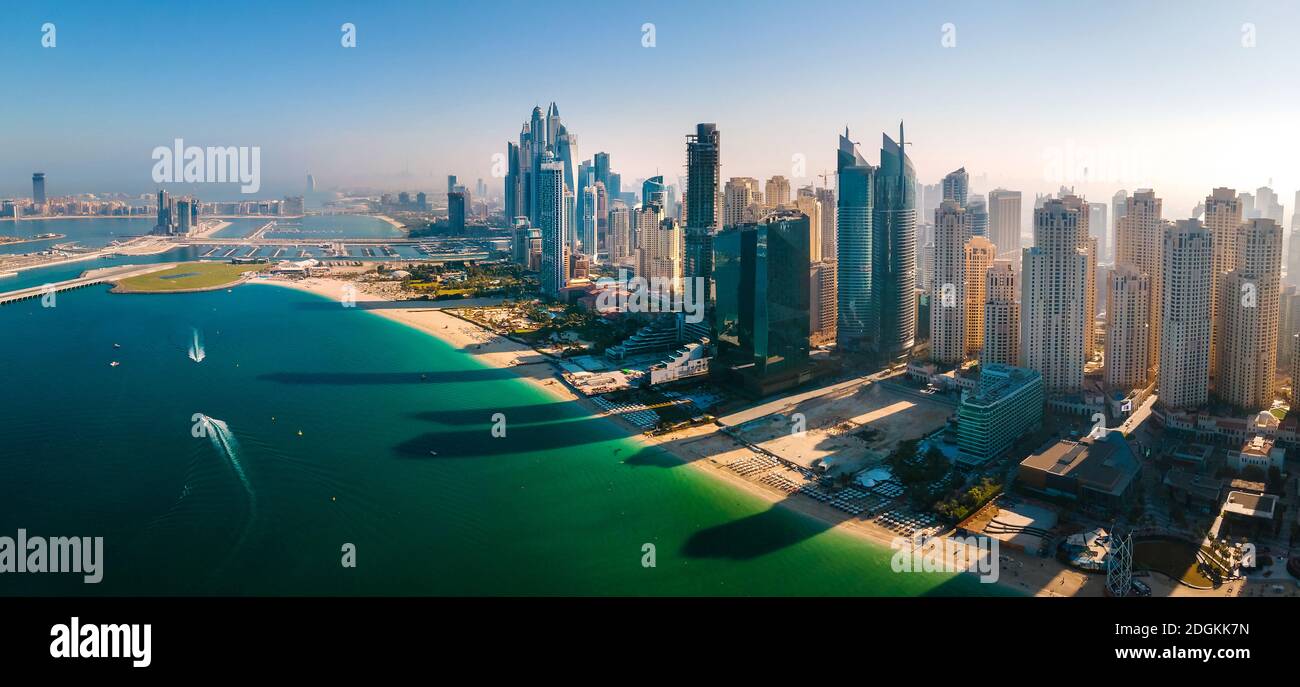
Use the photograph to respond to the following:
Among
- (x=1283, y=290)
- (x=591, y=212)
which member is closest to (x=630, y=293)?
(x=591, y=212)

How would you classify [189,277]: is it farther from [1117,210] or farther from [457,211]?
[1117,210]

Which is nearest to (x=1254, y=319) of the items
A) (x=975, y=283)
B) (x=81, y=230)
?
(x=975, y=283)

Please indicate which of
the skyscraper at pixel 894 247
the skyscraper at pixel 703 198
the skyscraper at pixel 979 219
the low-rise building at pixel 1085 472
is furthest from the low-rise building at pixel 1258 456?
the skyscraper at pixel 979 219

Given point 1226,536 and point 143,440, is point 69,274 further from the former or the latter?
point 1226,536

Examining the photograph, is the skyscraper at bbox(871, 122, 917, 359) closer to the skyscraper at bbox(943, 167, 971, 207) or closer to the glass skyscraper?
the glass skyscraper

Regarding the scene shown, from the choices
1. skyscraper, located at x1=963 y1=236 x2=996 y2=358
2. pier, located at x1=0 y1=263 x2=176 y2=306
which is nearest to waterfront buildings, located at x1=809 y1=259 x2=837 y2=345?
skyscraper, located at x1=963 y1=236 x2=996 y2=358

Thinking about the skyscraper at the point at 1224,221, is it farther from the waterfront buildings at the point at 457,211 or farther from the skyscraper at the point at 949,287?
the waterfront buildings at the point at 457,211
